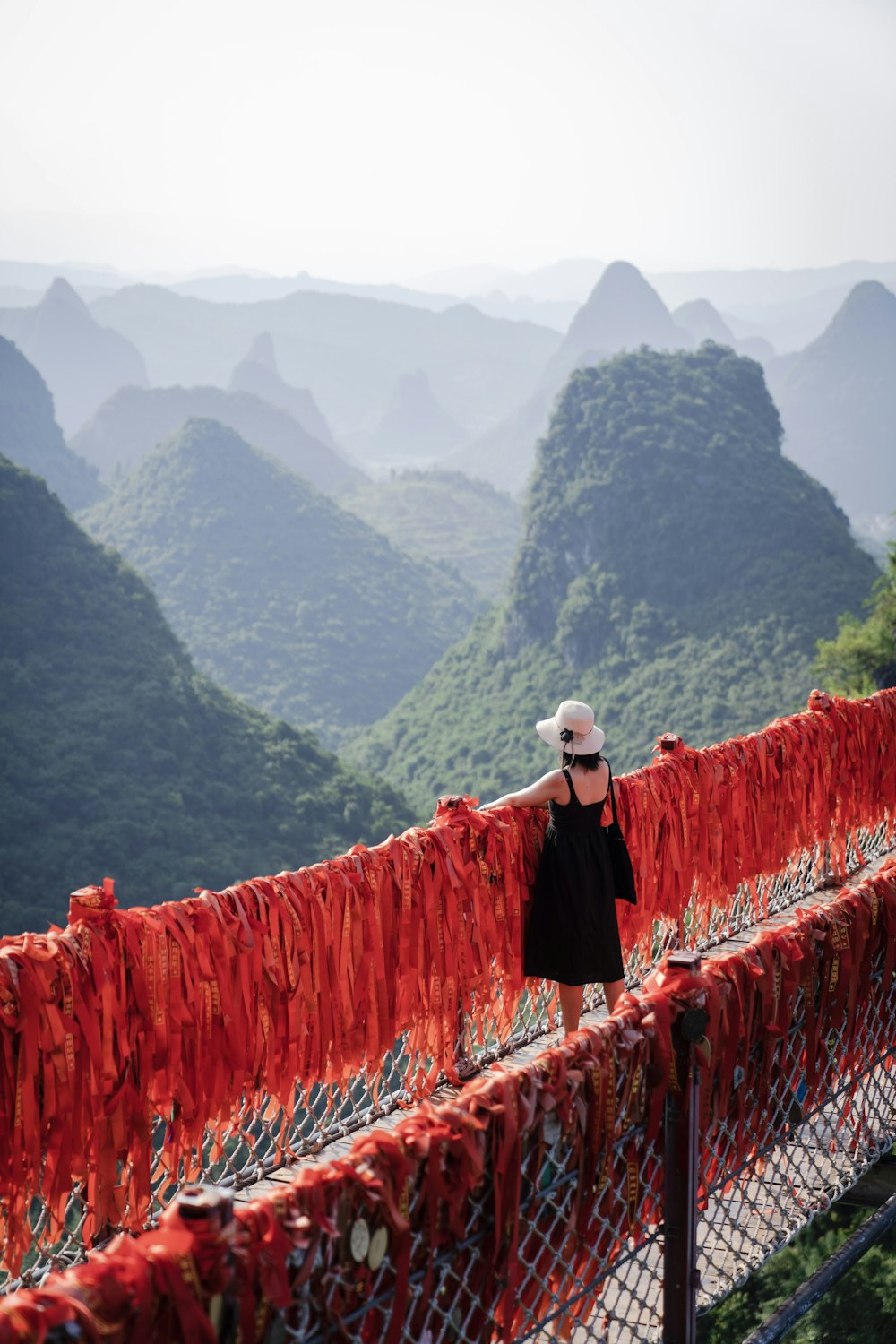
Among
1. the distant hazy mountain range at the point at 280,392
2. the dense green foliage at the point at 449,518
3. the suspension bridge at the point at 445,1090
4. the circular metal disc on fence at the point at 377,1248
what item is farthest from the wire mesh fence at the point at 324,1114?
the distant hazy mountain range at the point at 280,392

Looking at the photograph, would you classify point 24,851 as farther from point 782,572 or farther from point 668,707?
point 782,572

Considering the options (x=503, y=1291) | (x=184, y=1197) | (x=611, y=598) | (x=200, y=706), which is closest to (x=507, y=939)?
(x=503, y=1291)

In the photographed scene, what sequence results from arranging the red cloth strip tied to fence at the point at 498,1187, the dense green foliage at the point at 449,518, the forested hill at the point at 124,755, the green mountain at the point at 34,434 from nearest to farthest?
the red cloth strip tied to fence at the point at 498,1187 < the forested hill at the point at 124,755 < the green mountain at the point at 34,434 < the dense green foliage at the point at 449,518

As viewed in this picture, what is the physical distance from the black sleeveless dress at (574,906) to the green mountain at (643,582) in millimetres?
53396

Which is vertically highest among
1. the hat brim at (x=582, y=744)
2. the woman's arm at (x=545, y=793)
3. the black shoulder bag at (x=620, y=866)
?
the hat brim at (x=582, y=744)

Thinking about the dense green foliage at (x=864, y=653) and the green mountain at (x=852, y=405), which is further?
the green mountain at (x=852, y=405)

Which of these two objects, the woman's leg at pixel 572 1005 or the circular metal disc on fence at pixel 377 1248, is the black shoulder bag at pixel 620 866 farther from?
the circular metal disc on fence at pixel 377 1248

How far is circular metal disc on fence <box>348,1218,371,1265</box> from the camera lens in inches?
77.9

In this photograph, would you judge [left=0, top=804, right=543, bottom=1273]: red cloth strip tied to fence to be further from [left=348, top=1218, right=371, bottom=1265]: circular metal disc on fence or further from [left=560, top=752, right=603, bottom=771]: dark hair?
[left=348, top=1218, right=371, bottom=1265]: circular metal disc on fence

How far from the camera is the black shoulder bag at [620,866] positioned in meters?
4.55

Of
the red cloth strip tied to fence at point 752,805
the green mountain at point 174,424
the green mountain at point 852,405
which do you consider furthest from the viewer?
the green mountain at point 852,405

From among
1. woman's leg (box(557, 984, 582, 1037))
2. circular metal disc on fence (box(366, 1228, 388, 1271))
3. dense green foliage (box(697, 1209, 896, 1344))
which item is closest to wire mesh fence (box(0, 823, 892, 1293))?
woman's leg (box(557, 984, 582, 1037))

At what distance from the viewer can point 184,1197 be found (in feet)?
5.73

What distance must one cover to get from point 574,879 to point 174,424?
143 m
